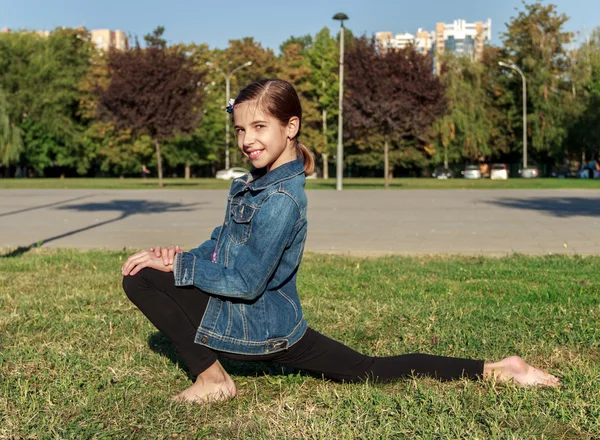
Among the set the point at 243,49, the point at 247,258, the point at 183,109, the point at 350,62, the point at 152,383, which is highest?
the point at 243,49

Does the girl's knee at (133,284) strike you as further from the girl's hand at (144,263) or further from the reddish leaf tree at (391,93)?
the reddish leaf tree at (391,93)

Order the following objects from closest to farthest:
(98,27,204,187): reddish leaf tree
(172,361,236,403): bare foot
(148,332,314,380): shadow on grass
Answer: (172,361,236,403): bare foot < (148,332,314,380): shadow on grass < (98,27,204,187): reddish leaf tree

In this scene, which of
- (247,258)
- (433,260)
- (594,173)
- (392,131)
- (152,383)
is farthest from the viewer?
(594,173)

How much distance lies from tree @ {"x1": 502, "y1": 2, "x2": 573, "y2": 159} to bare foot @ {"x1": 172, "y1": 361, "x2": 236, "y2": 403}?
55.9m

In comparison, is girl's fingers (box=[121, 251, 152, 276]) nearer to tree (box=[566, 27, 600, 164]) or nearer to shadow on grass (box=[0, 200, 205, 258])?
shadow on grass (box=[0, 200, 205, 258])

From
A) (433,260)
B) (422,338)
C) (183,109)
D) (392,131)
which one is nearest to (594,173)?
(392,131)

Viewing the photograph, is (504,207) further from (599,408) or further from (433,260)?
(599,408)

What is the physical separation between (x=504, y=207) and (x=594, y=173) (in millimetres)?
40605

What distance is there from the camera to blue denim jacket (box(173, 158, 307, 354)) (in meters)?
3.06

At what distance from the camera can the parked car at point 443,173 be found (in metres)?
61.8

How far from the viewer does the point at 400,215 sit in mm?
15742

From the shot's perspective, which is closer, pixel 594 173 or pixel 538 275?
pixel 538 275

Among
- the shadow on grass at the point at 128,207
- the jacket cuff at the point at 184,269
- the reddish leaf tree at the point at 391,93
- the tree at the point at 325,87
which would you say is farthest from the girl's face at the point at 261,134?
the tree at the point at 325,87

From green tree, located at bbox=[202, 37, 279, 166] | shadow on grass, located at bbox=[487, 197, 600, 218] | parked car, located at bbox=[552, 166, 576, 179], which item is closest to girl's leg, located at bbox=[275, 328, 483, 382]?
shadow on grass, located at bbox=[487, 197, 600, 218]
